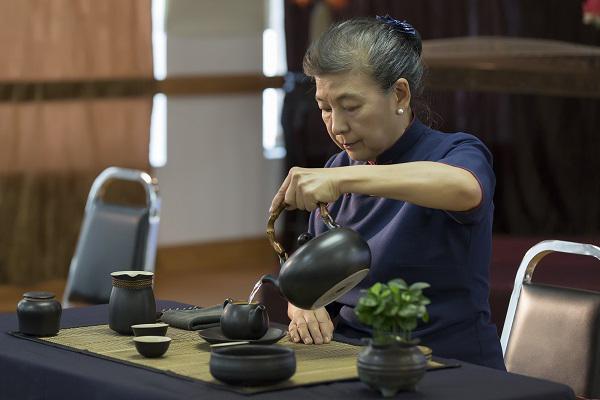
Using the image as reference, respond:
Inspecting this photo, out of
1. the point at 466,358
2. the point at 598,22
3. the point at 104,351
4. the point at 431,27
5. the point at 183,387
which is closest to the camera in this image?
the point at 183,387

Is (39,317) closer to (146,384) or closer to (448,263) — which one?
(146,384)

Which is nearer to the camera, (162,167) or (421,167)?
(421,167)

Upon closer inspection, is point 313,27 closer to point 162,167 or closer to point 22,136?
point 162,167

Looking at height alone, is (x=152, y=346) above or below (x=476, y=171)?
below

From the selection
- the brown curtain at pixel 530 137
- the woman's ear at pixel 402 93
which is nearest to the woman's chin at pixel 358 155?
the woman's ear at pixel 402 93

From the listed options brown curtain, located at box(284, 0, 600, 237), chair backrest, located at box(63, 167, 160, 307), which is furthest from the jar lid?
brown curtain, located at box(284, 0, 600, 237)

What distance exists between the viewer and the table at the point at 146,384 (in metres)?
1.96

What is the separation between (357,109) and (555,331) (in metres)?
0.57

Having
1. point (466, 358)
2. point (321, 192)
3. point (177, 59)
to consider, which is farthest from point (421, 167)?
point (177, 59)

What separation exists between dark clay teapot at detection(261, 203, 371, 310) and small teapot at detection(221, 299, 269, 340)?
136 mm

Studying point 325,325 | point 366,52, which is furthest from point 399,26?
point 325,325

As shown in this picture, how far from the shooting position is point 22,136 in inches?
254

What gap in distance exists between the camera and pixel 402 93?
102 inches

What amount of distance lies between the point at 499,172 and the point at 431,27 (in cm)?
84
